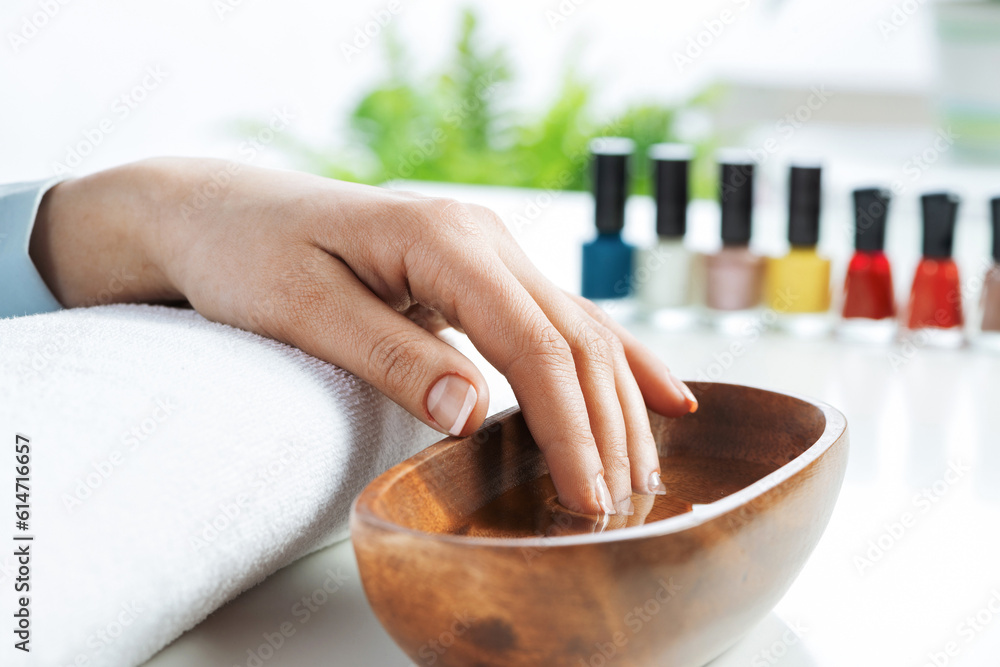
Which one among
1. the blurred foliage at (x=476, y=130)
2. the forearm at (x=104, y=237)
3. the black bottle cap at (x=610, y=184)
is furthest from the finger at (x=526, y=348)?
the blurred foliage at (x=476, y=130)

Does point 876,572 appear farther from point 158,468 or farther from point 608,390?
point 158,468

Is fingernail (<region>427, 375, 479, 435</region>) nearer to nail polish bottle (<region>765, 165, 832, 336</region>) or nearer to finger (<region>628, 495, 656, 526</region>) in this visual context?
finger (<region>628, 495, 656, 526</region>)

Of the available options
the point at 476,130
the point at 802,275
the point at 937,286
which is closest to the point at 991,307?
the point at 937,286

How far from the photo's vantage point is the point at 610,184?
0.84 m

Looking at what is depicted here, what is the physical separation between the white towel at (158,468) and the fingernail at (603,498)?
0.31ft

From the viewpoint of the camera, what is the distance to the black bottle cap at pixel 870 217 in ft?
2.52

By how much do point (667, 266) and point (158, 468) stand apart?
65cm

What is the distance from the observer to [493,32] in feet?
10.00

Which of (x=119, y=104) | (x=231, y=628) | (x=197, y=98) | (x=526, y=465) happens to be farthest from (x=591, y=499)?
(x=197, y=98)

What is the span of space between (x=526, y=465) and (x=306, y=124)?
2847 mm

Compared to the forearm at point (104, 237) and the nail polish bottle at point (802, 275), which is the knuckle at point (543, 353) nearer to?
the forearm at point (104, 237)

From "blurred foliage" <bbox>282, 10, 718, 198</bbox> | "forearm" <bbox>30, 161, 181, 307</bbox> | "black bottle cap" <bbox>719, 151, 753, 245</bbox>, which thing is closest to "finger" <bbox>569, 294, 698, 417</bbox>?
"forearm" <bbox>30, 161, 181, 307</bbox>

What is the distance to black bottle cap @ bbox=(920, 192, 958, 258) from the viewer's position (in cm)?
74

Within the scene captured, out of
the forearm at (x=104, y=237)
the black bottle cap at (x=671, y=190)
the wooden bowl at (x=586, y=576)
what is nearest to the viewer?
the wooden bowl at (x=586, y=576)
